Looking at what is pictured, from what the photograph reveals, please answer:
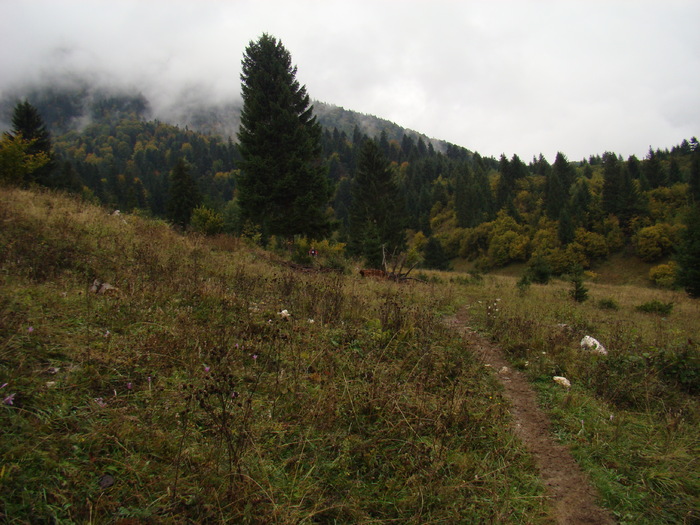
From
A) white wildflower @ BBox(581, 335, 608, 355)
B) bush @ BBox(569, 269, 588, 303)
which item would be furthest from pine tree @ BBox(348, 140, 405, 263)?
white wildflower @ BBox(581, 335, 608, 355)

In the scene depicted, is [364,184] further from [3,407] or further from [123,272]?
[3,407]

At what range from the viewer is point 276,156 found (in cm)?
1842

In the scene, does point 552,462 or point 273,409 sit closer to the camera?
point 273,409

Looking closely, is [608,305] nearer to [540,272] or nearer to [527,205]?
[540,272]

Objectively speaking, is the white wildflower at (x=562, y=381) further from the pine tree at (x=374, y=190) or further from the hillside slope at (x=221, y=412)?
the pine tree at (x=374, y=190)

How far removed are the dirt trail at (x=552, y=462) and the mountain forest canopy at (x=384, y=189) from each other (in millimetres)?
12686

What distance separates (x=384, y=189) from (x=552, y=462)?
127 ft

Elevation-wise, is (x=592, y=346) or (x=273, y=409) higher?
(x=592, y=346)

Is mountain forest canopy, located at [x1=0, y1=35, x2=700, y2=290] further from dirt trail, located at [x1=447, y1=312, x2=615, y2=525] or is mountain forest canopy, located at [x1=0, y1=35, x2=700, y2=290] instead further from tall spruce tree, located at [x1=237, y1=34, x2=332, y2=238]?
dirt trail, located at [x1=447, y1=312, x2=615, y2=525]

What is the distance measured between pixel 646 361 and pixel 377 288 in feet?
20.0

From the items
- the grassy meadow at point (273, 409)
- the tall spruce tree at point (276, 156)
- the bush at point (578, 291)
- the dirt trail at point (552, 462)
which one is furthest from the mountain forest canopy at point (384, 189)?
the dirt trail at point (552, 462)

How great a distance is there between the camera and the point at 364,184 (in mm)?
40375

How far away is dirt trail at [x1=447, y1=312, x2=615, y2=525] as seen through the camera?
9.26 ft

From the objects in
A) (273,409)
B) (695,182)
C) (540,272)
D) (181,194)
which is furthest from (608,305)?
(695,182)
